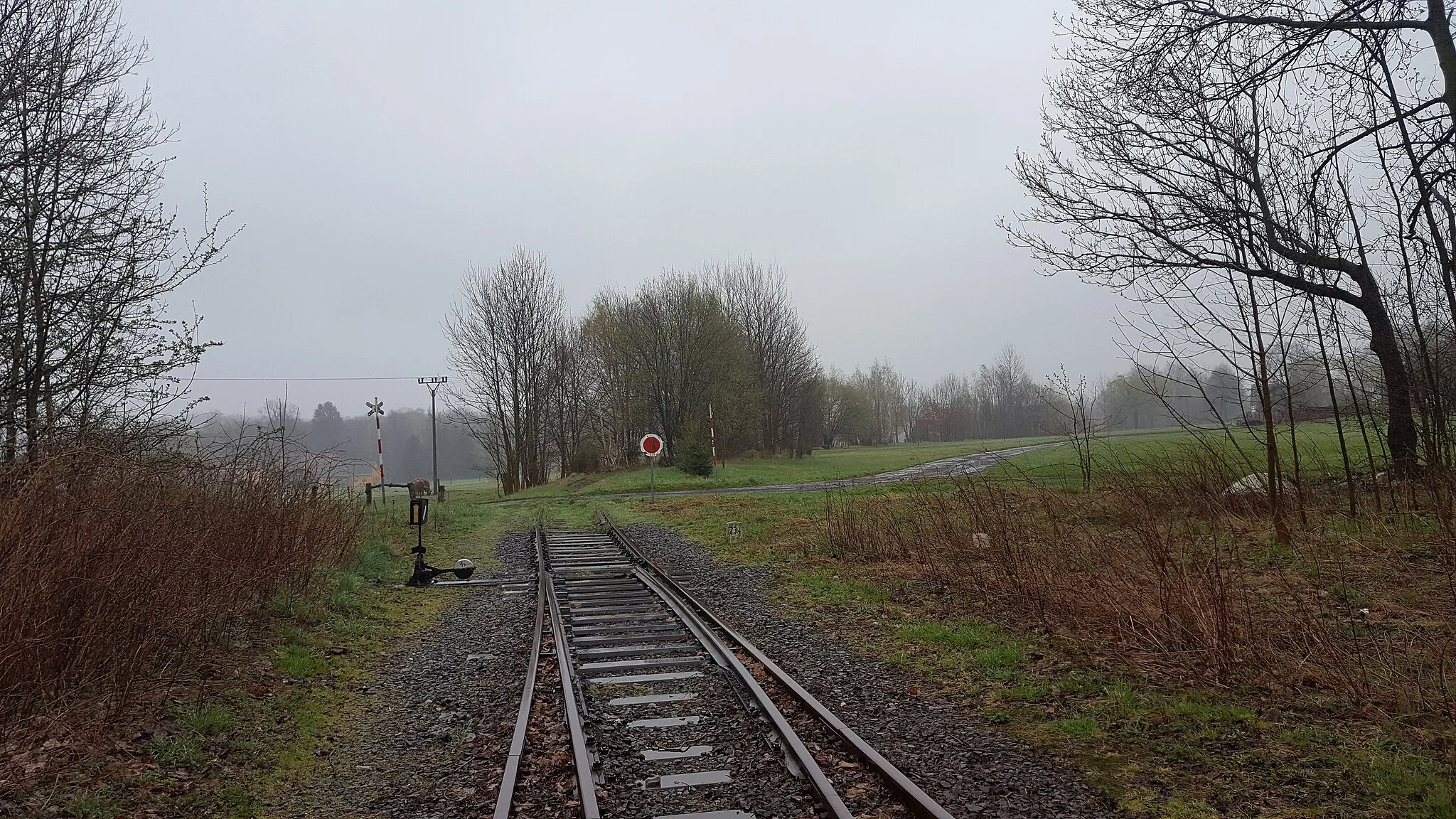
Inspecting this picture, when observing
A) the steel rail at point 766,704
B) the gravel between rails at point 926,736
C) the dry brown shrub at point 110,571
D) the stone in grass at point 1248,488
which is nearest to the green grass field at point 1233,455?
the stone in grass at point 1248,488

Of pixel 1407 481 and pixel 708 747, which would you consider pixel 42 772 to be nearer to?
pixel 708 747

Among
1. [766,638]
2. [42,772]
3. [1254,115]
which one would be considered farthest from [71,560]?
[1254,115]

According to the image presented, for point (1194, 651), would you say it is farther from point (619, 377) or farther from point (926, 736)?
point (619, 377)

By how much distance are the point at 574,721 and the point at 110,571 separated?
312 centimetres

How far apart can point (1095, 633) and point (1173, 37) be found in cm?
732

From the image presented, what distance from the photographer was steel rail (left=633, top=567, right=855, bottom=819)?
413 cm

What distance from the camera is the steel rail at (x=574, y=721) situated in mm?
4191

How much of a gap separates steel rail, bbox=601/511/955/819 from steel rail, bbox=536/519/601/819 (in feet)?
4.65

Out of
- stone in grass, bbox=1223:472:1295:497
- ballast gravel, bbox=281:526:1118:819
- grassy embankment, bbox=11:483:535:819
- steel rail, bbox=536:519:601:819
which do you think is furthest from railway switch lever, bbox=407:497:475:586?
stone in grass, bbox=1223:472:1295:497

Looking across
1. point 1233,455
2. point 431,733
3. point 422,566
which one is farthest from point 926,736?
point 1233,455

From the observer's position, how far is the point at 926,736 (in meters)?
5.27

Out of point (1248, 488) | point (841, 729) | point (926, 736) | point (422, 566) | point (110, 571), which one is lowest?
point (926, 736)

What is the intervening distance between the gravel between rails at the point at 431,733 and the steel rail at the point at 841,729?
199 cm

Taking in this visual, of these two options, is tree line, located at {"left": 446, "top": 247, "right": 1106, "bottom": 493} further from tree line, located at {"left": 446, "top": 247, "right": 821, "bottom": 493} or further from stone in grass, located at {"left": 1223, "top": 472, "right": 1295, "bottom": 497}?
stone in grass, located at {"left": 1223, "top": 472, "right": 1295, "bottom": 497}
